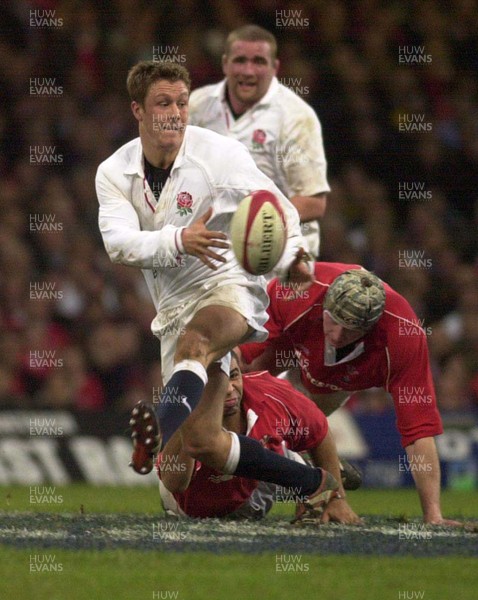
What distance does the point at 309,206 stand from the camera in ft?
26.5

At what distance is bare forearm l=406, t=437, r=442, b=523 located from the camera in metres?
6.41

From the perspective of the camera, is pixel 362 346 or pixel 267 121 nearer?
pixel 362 346

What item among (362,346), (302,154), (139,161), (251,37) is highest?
(251,37)

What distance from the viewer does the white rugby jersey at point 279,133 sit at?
809 centimetres

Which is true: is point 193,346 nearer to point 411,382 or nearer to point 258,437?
point 258,437

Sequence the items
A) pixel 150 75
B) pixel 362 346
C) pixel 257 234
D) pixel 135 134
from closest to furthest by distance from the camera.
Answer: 1. pixel 257 234
2. pixel 150 75
3. pixel 362 346
4. pixel 135 134

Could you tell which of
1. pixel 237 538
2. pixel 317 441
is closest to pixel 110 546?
pixel 237 538

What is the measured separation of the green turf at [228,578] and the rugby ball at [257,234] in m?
1.28

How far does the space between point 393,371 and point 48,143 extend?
744 centimetres

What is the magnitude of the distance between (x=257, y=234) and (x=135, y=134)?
7925mm

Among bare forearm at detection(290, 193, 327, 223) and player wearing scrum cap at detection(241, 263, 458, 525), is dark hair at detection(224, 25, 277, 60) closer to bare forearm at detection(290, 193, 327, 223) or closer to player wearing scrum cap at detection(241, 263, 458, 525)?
bare forearm at detection(290, 193, 327, 223)

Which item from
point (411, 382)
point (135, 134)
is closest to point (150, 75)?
point (411, 382)

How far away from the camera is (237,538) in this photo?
5770 mm

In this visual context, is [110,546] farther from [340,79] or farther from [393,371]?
[340,79]
